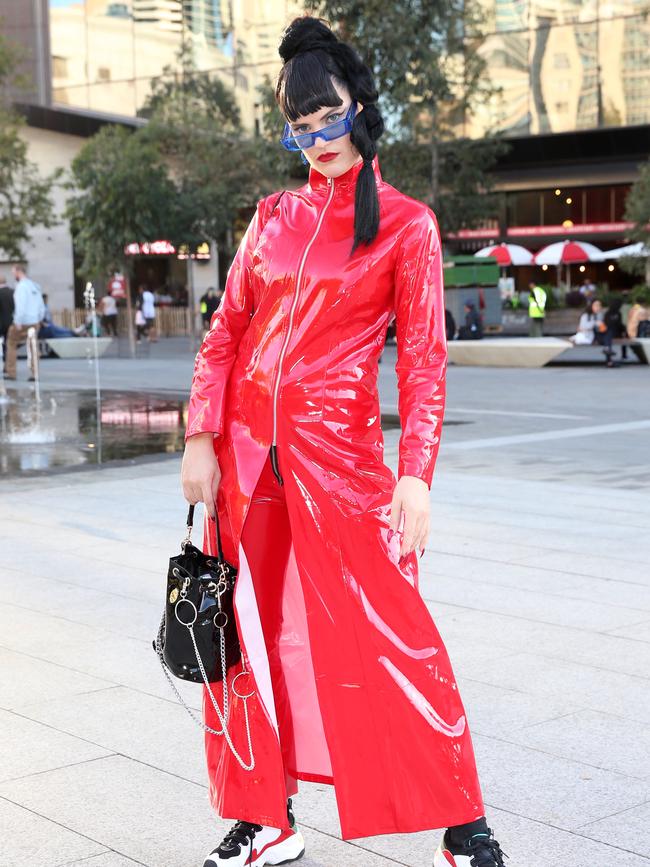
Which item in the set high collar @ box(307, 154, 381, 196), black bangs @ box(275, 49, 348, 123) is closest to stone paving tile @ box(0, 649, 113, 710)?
high collar @ box(307, 154, 381, 196)

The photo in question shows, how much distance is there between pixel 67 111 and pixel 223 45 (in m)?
6.18

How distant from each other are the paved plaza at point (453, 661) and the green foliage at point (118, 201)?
22.0 m

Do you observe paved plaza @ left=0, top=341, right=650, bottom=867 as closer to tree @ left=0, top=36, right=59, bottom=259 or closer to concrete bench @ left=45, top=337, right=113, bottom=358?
concrete bench @ left=45, top=337, right=113, bottom=358

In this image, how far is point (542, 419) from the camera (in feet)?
46.9

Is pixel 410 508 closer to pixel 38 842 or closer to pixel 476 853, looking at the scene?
pixel 476 853

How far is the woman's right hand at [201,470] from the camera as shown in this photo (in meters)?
2.94

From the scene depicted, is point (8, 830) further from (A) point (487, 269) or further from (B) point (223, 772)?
(A) point (487, 269)

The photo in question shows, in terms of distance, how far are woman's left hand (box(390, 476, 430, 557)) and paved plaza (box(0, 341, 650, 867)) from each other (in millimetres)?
911

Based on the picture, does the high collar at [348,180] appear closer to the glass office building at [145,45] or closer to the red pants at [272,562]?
the red pants at [272,562]

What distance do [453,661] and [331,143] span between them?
2588 millimetres

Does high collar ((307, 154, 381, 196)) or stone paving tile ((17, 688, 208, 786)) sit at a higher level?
high collar ((307, 154, 381, 196))

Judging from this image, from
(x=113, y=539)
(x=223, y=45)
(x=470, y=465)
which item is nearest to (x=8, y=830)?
(x=113, y=539)

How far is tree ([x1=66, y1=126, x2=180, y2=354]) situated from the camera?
31.3 meters

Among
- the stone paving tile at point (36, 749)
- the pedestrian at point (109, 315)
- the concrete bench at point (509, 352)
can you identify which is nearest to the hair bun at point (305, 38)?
the stone paving tile at point (36, 749)
